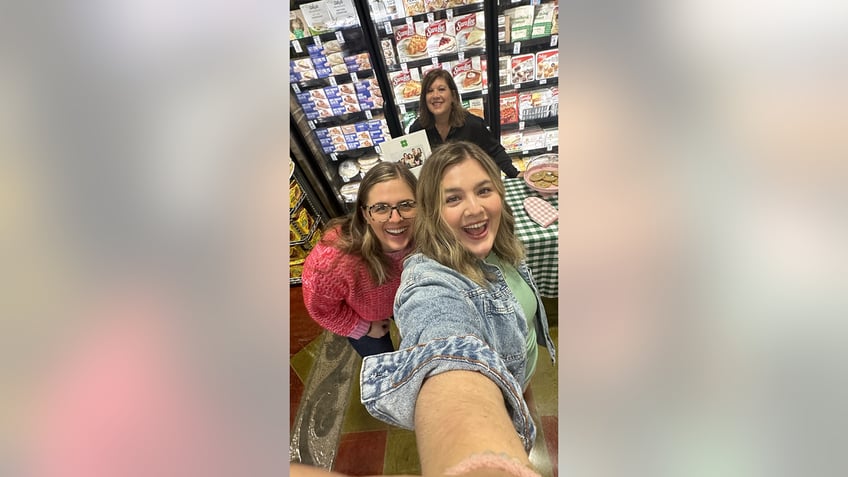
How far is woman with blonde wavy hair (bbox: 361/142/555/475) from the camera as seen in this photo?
1.02 meters

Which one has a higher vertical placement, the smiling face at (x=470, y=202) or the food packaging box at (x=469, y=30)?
the food packaging box at (x=469, y=30)

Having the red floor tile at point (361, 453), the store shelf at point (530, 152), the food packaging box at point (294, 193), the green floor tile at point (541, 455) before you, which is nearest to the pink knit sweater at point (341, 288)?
the food packaging box at point (294, 193)

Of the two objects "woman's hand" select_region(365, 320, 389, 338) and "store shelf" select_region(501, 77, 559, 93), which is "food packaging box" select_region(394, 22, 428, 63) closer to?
"store shelf" select_region(501, 77, 559, 93)

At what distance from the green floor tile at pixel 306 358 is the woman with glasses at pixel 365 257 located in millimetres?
47

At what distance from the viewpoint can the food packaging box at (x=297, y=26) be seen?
1140 mm

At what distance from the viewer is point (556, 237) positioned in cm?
112

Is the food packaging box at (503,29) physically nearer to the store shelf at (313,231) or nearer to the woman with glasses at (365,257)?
the woman with glasses at (365,257)

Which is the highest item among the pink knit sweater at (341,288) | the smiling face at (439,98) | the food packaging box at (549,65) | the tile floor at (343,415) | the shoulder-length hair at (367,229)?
the food packaging box at (549,65)

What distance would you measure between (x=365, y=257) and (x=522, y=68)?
57cm

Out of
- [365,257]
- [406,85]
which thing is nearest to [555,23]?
[406,85]

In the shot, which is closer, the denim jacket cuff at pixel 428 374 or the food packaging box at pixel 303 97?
the denim jacket cuff at pixel 428 374
